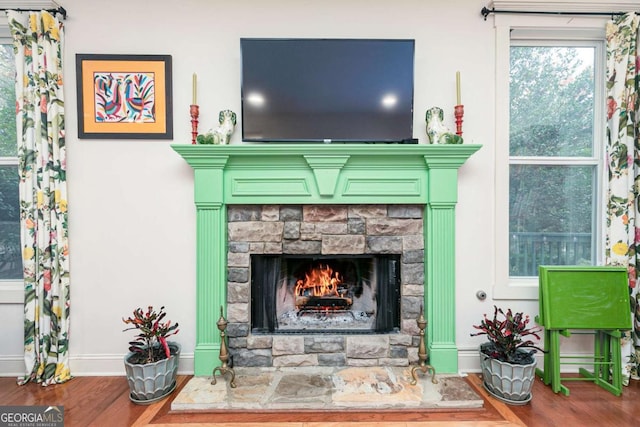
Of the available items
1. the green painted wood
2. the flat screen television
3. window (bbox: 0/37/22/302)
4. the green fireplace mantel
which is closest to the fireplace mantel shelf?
the green fireplace mantel

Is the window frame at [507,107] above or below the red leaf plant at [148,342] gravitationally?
above

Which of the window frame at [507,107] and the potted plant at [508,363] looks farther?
the window frame at [507,107]

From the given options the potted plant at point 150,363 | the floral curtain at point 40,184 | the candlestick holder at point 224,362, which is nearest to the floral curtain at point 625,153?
the candlestick holder at point 224,362

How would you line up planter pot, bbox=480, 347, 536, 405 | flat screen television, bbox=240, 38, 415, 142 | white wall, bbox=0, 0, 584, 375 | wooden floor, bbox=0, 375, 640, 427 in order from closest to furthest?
wooden floor, bbox=0, 375, 640, 427 → planter pot, bbox=480, 347, 536, 405 → flat screen television, bbox=240, 38, 415, 142 → white wall, bbox=0, 0, 584, 375

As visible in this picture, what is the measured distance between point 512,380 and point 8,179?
336 centimetres

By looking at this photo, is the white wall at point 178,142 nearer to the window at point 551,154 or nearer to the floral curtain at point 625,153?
the window at point 551,154

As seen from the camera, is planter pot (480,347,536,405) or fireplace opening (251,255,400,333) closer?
planter pot (480,347,536,405)

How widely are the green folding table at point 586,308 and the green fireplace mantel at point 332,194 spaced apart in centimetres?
53

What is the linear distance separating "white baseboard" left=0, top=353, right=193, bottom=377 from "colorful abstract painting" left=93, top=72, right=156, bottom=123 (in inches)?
60.1

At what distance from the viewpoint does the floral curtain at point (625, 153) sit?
1913 millimetres

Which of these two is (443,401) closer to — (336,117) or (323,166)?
(323,166)

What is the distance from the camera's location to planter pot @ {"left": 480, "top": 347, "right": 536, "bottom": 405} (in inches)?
66.1

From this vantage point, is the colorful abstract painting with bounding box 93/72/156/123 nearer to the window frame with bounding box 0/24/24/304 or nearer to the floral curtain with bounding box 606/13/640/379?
the window frame with bounding box 0/24/24/304

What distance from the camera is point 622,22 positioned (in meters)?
1.92
